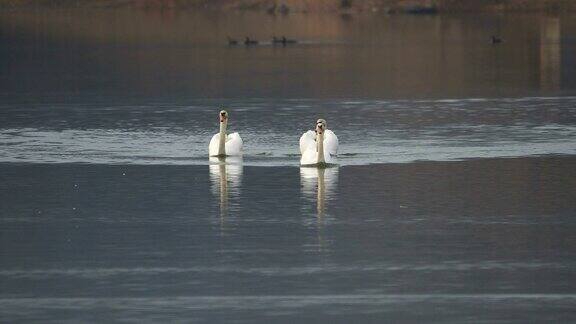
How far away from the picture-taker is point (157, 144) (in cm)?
3350

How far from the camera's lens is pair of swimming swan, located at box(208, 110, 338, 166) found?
95.2ft

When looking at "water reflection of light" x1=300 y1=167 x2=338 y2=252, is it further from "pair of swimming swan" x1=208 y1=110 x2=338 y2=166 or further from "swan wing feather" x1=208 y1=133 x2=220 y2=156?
"swan wing feather" x1=208 y1=133 x2=220 y2=156

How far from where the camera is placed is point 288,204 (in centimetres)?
2444

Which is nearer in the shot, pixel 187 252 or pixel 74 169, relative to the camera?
pixel 187 252

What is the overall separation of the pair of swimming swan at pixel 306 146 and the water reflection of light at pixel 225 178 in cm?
26

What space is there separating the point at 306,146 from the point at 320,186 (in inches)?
154

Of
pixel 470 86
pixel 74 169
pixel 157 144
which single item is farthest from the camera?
pixel 470 86

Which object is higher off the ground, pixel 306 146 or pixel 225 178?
pixel 306 146

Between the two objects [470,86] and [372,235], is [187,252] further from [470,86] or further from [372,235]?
[470,86]

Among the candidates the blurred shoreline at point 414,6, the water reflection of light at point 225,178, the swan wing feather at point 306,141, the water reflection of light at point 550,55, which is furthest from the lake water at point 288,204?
the blurred shoreline at point 414,6

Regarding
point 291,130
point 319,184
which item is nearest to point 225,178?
point 319,184

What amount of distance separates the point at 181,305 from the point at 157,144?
16648 millimetres

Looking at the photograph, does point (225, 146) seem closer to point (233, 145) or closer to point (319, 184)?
point (233, 145)

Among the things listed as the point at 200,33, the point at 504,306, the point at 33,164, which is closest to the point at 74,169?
the point at 33,164
